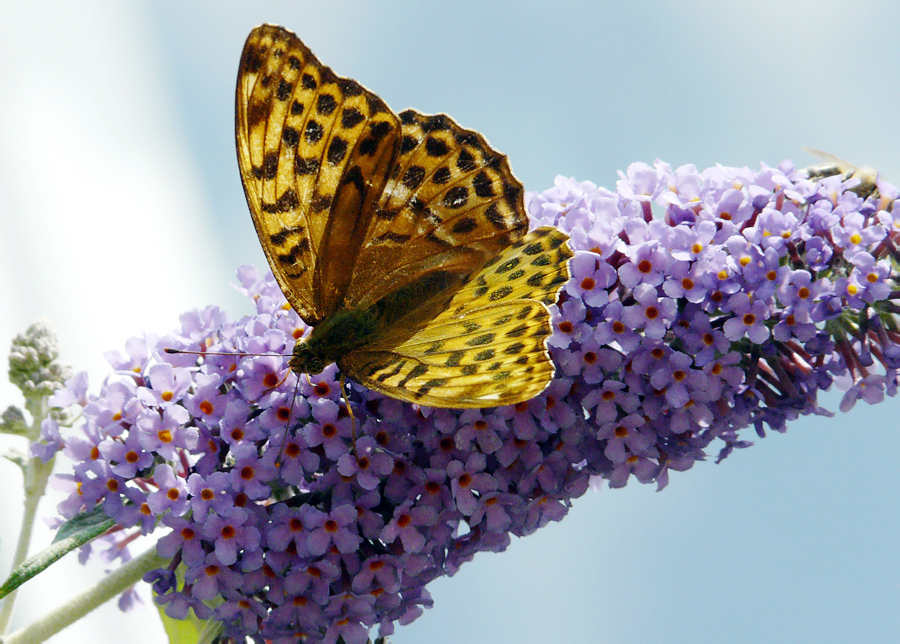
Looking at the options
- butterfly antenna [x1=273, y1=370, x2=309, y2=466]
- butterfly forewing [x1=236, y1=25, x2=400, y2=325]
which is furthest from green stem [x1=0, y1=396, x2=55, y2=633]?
butterfly forewing [x1=236, y1=25, x2=400, y2=325]

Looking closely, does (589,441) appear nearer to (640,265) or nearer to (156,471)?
(640,265)

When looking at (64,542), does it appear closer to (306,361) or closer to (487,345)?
(306,361)

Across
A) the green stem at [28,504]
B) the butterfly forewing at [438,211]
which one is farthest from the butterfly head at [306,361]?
the green stem at [28,504]

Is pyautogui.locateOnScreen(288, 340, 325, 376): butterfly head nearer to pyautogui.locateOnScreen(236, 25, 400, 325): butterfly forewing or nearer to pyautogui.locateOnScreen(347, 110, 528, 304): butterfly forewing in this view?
pyautogui.locateOnScreen(236, 25, 400, 325): butterfly forewing

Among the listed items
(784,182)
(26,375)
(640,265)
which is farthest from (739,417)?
(26,375)

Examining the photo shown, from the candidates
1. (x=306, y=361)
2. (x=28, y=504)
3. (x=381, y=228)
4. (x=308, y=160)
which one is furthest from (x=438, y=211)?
(x=28, y=504)
